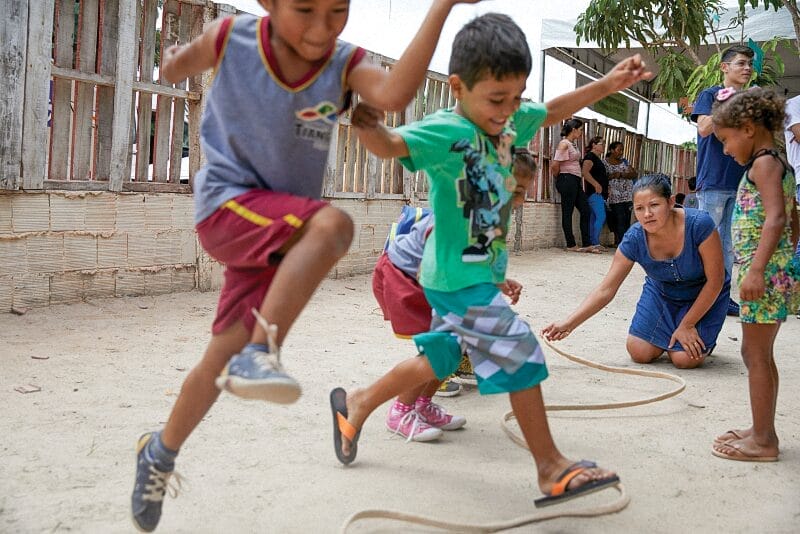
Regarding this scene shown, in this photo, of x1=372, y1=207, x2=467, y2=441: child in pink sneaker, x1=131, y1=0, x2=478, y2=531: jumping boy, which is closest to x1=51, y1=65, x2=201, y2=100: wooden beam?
x1=372, y1=207, x2=467, y2=441: child in pink sneaker

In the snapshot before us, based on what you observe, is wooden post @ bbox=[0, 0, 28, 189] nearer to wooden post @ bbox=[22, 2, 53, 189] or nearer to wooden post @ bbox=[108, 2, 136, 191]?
wooden post @ bbox=[22, 2, 53, 189]

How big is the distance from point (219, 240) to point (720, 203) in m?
4.77

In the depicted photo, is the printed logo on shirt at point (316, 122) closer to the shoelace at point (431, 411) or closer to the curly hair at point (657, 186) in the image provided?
the shoelace at point (431, 411)

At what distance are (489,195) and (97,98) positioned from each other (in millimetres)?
4263

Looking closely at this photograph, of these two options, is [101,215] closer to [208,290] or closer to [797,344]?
[208,290]

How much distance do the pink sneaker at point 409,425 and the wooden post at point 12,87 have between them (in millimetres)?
3189

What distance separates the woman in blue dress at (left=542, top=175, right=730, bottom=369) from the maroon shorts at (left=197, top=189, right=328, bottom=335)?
91.9 inches

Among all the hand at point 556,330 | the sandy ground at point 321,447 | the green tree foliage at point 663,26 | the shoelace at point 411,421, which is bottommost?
the sandy ground at point 321,447

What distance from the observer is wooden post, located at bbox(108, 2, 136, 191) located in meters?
5.95

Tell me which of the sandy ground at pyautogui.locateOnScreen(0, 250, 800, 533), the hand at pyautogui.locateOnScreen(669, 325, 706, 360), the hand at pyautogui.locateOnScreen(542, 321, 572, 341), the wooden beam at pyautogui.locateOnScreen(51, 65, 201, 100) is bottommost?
the sandy ground at pyautogui.locateOnScreen(0, 250, 800, 533)

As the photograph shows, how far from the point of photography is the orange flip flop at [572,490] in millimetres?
2410

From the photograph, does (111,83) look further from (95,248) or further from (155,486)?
(155,486)

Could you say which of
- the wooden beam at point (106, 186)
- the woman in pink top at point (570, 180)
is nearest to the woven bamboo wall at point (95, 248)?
the wooden beam at point (106, 186)

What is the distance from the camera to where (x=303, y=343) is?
530 centimetres
